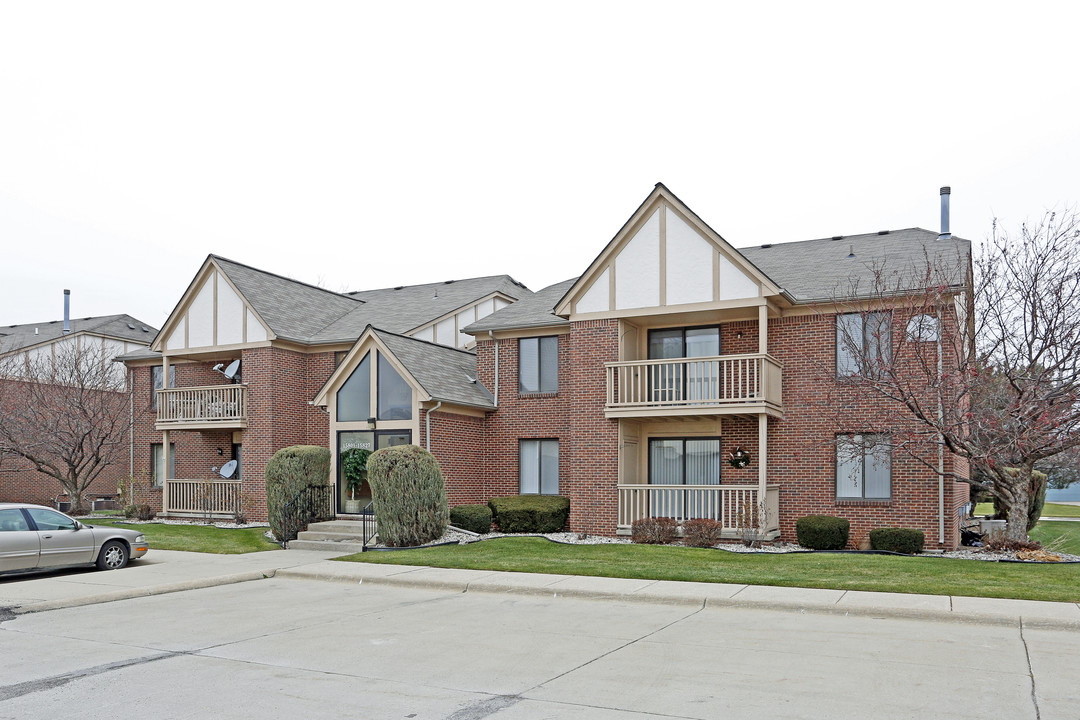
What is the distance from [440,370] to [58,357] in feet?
63.0

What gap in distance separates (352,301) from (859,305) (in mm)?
19161

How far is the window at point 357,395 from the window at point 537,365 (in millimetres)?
4028

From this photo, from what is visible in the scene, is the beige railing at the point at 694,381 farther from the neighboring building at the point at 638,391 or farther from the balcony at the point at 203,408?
the balcony at the point at 203,408

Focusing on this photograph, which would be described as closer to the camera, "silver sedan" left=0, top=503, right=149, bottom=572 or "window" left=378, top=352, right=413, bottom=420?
"silver sedan" left=0, top=503, right=149, bottom=572

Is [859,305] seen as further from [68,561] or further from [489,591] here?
[68,561]

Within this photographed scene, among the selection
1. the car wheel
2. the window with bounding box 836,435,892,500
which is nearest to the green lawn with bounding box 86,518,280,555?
the car wheel

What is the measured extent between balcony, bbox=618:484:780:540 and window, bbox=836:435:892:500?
1.48 m

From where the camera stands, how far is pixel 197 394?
27297 mm

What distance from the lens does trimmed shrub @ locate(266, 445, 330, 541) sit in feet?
69.9

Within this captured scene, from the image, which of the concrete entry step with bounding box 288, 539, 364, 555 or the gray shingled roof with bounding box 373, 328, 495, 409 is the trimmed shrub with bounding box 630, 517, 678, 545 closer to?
the gray shingled roof with bounding box 373, 328, 495, 409

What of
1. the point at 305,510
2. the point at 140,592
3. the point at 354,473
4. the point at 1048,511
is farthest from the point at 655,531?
the point at 1048,511

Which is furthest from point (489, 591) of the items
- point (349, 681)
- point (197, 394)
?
point (197, 394)

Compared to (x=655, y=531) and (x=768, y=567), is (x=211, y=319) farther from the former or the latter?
(x=768, y=567)

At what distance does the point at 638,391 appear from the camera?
68.6 ft
